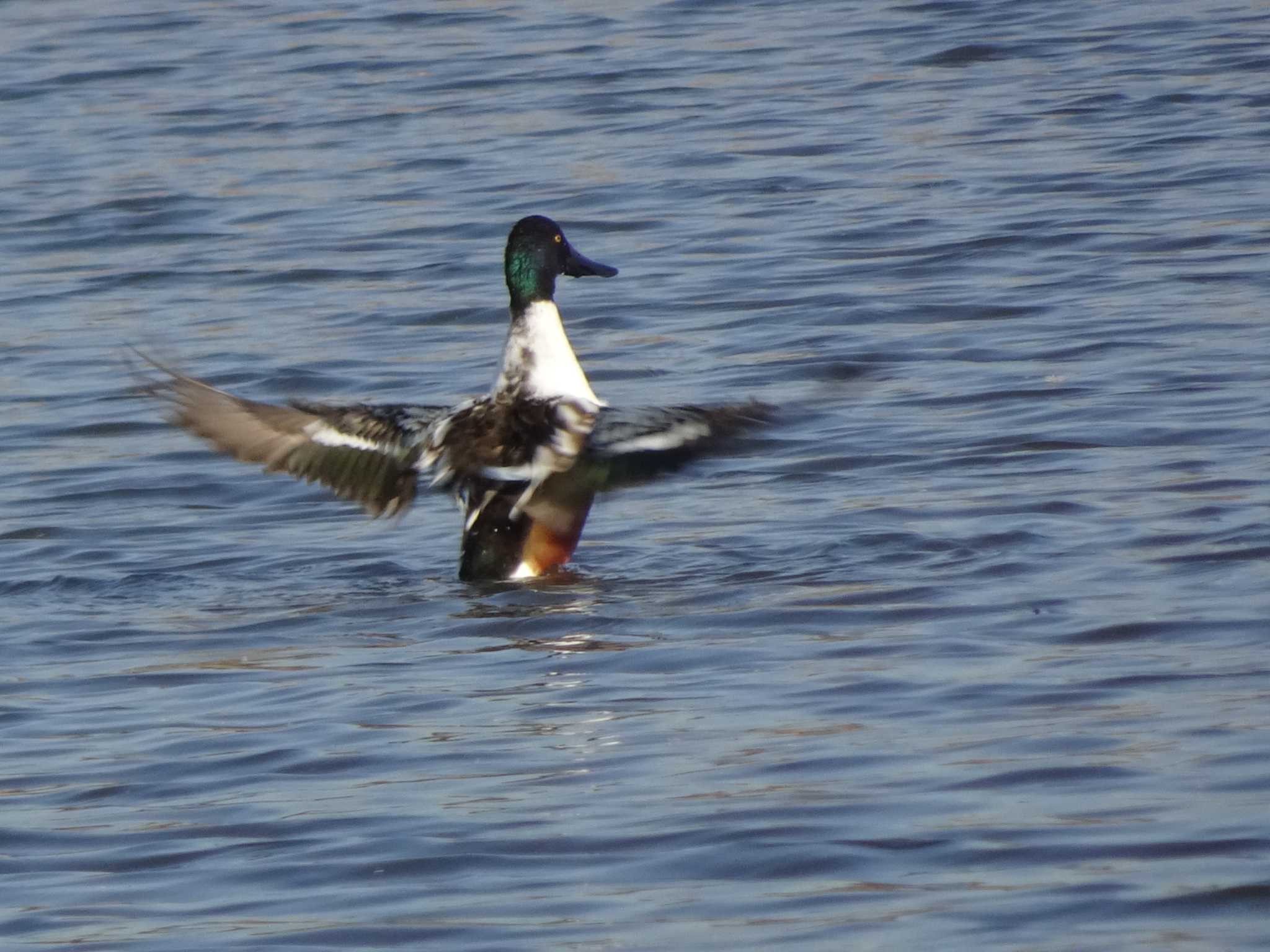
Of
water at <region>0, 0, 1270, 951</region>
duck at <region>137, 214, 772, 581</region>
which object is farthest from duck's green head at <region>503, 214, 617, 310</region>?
water at <region>0, 0, 1270, 951</region>

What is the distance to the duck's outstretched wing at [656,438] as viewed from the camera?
6.56 meters

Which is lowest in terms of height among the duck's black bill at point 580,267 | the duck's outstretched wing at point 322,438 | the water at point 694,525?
the water at point 694,525

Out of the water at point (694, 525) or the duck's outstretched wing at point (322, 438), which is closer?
the water at point (694, 525)

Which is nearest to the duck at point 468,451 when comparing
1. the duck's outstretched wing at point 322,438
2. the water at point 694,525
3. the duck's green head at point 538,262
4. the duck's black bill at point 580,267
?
the duck's outstretched wing at point 322,438

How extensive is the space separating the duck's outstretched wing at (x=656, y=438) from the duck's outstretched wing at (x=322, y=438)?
2.25ft

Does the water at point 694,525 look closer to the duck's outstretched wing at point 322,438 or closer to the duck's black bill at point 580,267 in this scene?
the duck's outstretched wing at point 322,438

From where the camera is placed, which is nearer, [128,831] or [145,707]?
[128,831]

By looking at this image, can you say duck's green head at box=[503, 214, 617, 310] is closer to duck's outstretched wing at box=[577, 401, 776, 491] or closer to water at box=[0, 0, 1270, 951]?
water at box=[0, 0, 1270, 951]

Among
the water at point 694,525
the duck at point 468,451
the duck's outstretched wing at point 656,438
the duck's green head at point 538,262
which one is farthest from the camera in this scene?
the duck's green head at point 538,262

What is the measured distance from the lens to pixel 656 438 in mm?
6707

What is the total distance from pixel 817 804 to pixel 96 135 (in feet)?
37.6

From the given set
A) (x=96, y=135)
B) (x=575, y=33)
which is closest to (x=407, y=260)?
(x=96, y=135)

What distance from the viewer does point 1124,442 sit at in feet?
26.7

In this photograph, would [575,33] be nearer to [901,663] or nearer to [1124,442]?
[1124,442]
